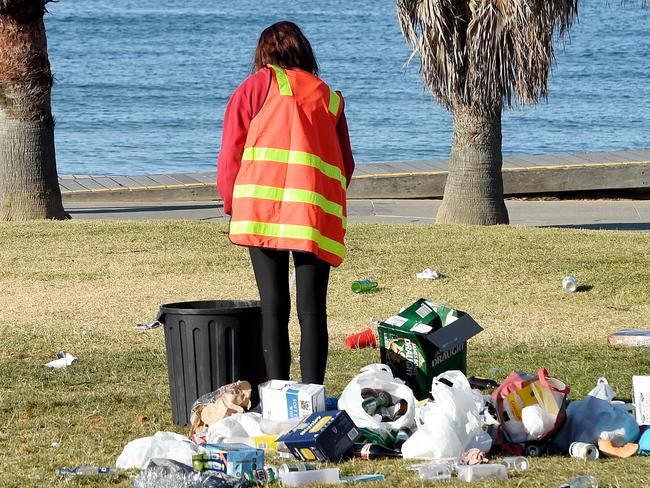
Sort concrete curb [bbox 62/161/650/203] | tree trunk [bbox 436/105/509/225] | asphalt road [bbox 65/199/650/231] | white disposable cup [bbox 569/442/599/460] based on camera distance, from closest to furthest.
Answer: white disposable cup [bbox 569/442/599/460] < tree trunk [bbox 436/105/509/225] < asphalt road [bbox 65/199/650/231] < concrete curb [bbox 62/161/650/203]

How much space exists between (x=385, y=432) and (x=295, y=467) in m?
0.57

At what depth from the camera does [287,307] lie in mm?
5500

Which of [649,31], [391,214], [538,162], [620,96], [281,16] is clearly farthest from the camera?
[281,16]

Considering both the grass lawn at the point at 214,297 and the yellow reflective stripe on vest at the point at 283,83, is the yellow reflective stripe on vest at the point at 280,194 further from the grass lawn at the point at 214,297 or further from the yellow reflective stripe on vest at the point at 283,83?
the grass lawn at the point at 214,297

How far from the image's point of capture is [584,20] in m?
84.1

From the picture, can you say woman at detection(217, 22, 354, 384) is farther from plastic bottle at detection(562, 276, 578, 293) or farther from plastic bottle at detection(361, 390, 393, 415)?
plastic bottle at detection(562, 276, 578, 293)

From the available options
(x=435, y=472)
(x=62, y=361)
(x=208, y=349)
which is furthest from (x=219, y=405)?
(x=62, y=361)

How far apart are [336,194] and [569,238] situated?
8525mm

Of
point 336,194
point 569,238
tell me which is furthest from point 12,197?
point 336,194

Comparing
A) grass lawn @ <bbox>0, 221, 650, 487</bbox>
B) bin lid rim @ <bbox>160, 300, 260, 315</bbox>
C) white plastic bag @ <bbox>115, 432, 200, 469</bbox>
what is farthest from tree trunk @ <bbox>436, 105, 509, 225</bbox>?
white plastic bag @ <bbox>115, 432, 200, 469</bbox>

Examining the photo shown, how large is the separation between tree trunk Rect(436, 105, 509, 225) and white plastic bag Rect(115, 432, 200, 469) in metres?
10.3

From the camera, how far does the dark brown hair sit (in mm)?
5348

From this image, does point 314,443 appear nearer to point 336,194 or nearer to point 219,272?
point 336,194

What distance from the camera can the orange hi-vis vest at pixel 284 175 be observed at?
5.23 m
